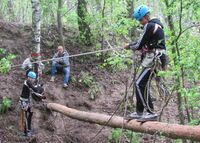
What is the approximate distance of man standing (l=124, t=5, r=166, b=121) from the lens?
7273 mm

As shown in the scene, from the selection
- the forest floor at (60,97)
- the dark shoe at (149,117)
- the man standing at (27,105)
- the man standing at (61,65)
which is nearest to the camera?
the dark shoe at (149,117)

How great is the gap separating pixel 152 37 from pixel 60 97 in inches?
296

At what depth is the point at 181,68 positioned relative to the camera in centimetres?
Result: 922

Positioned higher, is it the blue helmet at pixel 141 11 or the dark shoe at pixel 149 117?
the blue helmet at pixel 141 11

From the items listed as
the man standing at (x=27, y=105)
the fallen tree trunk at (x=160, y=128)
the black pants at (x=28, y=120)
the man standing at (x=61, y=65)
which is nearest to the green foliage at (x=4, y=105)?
the man standing at (x=27, y=105)

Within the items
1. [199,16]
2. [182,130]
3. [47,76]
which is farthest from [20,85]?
[182,130]

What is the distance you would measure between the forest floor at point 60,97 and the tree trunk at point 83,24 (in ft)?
1.82

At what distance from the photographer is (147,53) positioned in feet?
24.8

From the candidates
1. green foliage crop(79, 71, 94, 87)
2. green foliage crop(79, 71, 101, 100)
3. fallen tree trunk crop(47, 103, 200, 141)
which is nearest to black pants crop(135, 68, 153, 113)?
fallen tree trunk crop(47, 103, 200, 141)

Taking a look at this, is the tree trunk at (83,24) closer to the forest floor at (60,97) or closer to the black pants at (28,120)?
the forest floor at (60,97)

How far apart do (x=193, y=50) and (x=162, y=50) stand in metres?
1.74

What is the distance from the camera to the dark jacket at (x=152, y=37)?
723 cm

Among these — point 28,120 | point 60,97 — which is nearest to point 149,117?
point 28,120

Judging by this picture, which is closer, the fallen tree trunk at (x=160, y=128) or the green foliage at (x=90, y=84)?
the fallen tree trunk at (x=160, y=128)
